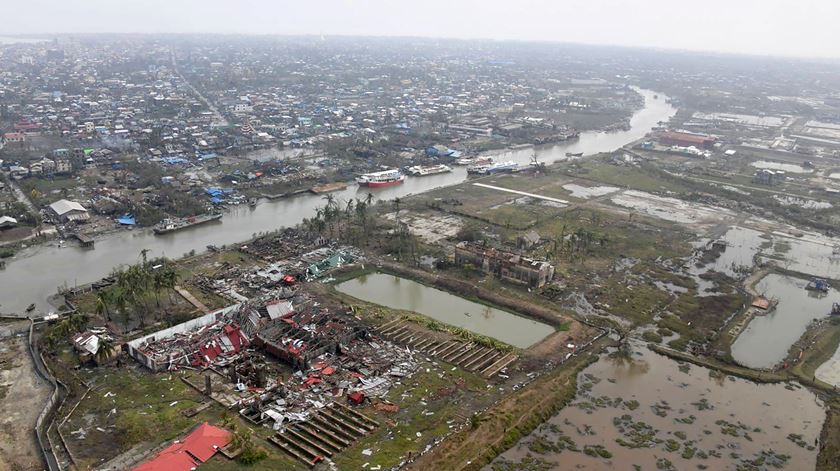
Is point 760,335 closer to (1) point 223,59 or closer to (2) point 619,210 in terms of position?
(2) point 619,210

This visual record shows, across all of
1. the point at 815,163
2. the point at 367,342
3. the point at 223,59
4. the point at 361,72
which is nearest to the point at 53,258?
the point at 367,342

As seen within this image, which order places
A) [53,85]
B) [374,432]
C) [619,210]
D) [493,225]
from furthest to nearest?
[53,85], [619,210], [493,225], [374,432]

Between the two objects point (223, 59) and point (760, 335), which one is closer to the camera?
point (760, 335)

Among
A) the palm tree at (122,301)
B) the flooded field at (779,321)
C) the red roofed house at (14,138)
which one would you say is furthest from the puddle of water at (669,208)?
the red roofed house at (14,138)

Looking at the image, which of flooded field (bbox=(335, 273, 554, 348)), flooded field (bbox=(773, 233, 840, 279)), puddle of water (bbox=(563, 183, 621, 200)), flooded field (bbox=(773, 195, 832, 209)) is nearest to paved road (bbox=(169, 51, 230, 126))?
puddle of water (bbox=(563, 183, 621, 200))

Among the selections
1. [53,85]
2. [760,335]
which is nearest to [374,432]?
[760,335]

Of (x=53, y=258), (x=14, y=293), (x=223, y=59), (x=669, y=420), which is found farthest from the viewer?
(x=223, y=59)
